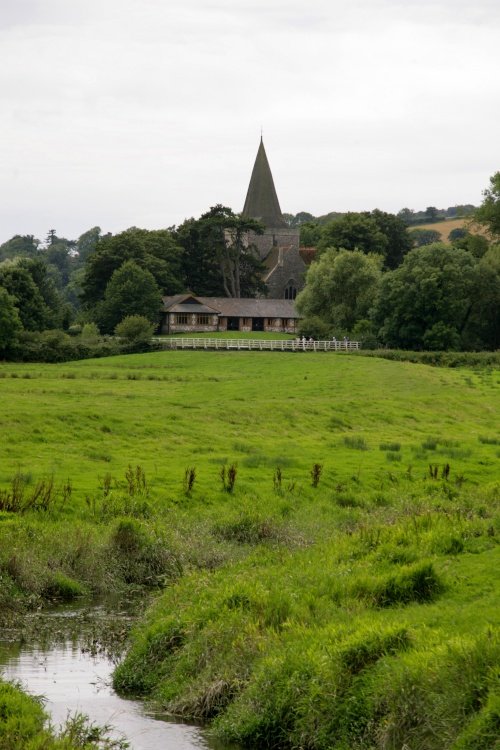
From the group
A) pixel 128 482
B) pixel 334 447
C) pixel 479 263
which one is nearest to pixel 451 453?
pixel 334 447

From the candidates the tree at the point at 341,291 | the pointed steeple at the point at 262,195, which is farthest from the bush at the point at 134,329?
the pointed steeple at the point at 262,195

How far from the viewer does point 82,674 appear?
18.2 m

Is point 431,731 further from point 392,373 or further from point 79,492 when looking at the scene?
point 392,373

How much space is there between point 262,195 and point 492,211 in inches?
2307

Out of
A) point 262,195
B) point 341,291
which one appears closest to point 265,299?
point 262,195

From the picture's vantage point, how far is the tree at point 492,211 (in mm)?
131875

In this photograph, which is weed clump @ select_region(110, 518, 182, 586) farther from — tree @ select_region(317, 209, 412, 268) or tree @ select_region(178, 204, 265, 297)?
tree @ select_region(178, 204, 265, 297)

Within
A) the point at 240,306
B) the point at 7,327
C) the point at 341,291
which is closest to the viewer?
the point at 7,327

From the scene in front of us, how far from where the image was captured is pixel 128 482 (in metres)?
32.3

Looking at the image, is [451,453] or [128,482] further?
[451,453]

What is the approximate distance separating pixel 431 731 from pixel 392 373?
61.8m

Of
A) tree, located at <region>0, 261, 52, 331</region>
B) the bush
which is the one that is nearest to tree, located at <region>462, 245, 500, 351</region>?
the bush

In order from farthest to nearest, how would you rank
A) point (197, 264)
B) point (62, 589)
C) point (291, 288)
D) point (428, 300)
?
point (291, 288), point (197, 264), point (428, 300), point (62, 589)

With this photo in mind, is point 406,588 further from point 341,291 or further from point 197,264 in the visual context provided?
point 197,264
